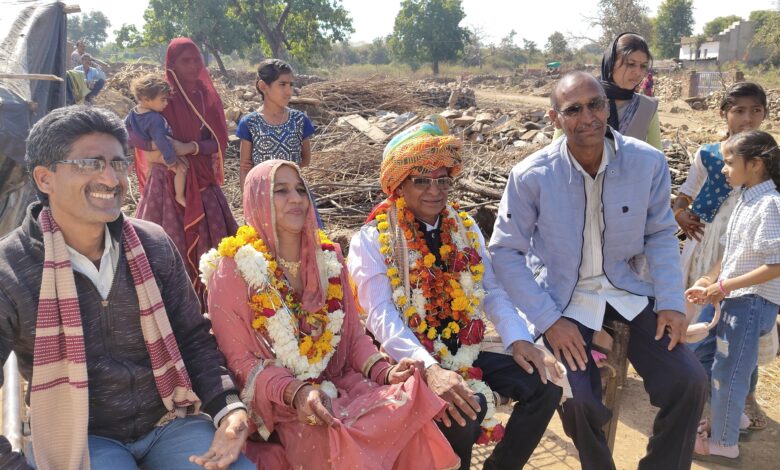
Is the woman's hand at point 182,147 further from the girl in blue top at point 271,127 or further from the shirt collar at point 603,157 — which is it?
the shirt collar at point 603,157

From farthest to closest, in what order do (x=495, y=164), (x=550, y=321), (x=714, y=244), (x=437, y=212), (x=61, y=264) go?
(x=495, y=164) → (x=714, y=244) → (x=437, y=212) → (x=550, y=321) → (x=61, y=264)

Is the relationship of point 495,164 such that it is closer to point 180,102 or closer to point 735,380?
point 180,102

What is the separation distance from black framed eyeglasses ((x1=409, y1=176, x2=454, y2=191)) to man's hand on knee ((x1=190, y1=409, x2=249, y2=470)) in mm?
1339

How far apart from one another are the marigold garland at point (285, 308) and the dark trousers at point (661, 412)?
1086 mm

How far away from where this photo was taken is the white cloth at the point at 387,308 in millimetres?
2709

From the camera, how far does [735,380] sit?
10.6ft

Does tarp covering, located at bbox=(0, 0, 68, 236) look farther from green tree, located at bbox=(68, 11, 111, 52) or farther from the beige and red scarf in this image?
green tree, located at bbox=(68, 11, 111, 52)

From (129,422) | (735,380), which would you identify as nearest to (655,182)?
(735,380)

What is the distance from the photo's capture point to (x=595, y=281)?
2.97 metres

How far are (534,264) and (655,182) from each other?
0.71 m

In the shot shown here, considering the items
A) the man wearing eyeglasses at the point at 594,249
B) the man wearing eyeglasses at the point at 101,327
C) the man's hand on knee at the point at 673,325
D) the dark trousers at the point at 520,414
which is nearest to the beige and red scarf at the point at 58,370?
the man wearing eyeglasses at the point at 101,327

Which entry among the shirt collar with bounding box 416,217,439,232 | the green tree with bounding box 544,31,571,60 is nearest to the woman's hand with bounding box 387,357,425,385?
the shirt collar with bounding box 416,217,439,232

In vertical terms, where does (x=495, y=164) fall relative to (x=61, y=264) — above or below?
below

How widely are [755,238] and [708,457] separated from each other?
1.26 meters
